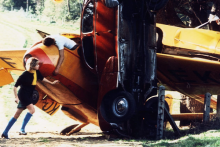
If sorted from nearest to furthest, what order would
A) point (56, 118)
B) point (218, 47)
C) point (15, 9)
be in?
point (218, 47) → point (56, 118) → point (15, 9)

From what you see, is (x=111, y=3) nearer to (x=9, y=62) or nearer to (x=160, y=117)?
(x=160, y=117)

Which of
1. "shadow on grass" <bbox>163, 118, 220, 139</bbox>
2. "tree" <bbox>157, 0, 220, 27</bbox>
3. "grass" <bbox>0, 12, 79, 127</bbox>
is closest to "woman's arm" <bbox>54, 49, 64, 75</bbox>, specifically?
"shadow on grass" <bbox>163, 118, 220, 139</bbox>

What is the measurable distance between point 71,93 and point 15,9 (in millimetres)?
45770

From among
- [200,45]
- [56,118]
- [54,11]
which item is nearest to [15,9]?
[54,11]

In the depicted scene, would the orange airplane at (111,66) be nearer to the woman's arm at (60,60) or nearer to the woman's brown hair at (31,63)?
the woman's arm at (60,60)

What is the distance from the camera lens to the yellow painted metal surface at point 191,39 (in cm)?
960

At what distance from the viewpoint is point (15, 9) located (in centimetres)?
5119

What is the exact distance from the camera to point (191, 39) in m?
9.93

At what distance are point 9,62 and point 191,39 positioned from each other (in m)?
4.73

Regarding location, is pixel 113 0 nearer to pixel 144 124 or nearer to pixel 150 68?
pixel 150 68

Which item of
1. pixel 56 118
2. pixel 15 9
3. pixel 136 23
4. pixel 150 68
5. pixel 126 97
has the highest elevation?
pixel 15 9

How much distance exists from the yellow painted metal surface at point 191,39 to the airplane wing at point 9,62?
3.58 meters

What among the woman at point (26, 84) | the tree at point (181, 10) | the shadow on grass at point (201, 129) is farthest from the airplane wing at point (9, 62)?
the tree at point (181, 10)

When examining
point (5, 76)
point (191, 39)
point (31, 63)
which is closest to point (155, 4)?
point (191, 39)
